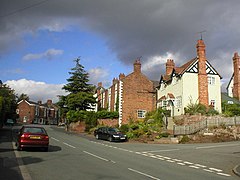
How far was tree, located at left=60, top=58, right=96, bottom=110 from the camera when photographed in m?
48.8

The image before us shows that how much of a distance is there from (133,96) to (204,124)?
663 inches

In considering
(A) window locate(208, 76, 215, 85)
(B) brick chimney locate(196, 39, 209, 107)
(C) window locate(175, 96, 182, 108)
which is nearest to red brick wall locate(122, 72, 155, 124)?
(C) window locate(175, 96, 182, 108)

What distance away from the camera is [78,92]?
50406mm

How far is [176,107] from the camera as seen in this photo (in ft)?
131

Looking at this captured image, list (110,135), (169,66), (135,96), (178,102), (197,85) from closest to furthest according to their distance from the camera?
(110,135) < (197,85) < (178,102) < (169,66) < (135,96)

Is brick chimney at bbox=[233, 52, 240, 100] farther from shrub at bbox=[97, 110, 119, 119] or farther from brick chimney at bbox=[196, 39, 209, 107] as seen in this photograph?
shrub at bbox=[97, 110, 119, 119]

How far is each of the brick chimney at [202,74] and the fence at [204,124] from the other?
6221 millimetres

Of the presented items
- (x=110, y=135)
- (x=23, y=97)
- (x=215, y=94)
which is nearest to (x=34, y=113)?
(x=23, y=97)

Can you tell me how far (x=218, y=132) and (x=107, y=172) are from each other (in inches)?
898

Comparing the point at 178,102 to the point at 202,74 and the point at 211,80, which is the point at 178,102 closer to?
the point at 202,74

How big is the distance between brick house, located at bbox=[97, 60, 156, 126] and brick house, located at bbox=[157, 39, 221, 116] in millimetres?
6938

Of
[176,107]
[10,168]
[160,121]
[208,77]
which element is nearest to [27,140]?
[10,168]

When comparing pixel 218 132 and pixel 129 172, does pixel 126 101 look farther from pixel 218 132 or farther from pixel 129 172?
pixel 129 172

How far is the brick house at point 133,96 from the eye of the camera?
44.9 m
